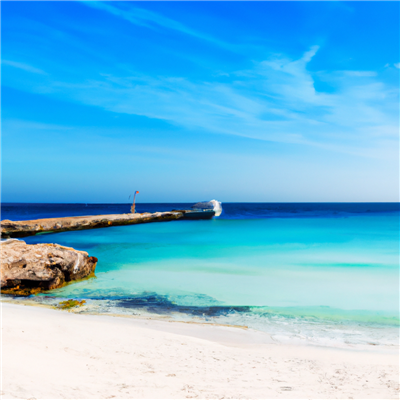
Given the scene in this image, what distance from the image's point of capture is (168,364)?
383 cm

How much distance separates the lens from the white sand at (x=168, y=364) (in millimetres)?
3105

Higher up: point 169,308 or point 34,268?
point 34,268

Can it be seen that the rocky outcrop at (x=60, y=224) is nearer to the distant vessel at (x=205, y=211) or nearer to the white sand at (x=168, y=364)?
the distant vessel at (x=205, y=211)

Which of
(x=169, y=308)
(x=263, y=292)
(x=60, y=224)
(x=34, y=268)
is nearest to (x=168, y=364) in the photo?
(x=169, y=308)

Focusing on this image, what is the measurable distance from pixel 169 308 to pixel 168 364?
311cm

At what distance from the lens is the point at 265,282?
32.5ft

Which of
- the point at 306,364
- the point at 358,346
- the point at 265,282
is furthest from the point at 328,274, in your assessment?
the point at 306,364

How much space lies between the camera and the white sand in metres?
3.11

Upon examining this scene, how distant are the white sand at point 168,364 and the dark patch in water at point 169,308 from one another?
3.68 ft

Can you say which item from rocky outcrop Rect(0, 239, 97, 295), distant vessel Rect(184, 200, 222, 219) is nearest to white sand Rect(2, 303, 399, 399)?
rocky outcrop Rect(0, 239, 97, 295)

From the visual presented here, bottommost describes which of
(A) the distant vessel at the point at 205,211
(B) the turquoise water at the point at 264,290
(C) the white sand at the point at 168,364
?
(B) the turquoise water at the point at 264,290

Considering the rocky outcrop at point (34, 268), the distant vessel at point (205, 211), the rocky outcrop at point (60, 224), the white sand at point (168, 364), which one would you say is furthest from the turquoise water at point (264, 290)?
the distant vessel at point (205, 211)

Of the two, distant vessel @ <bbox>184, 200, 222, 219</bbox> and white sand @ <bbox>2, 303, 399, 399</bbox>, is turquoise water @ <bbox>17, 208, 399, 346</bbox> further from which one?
distant vessel @ <bbox>184, 200, 222, 219</bbox>

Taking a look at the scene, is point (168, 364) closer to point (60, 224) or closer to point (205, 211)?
point (60, 224)
